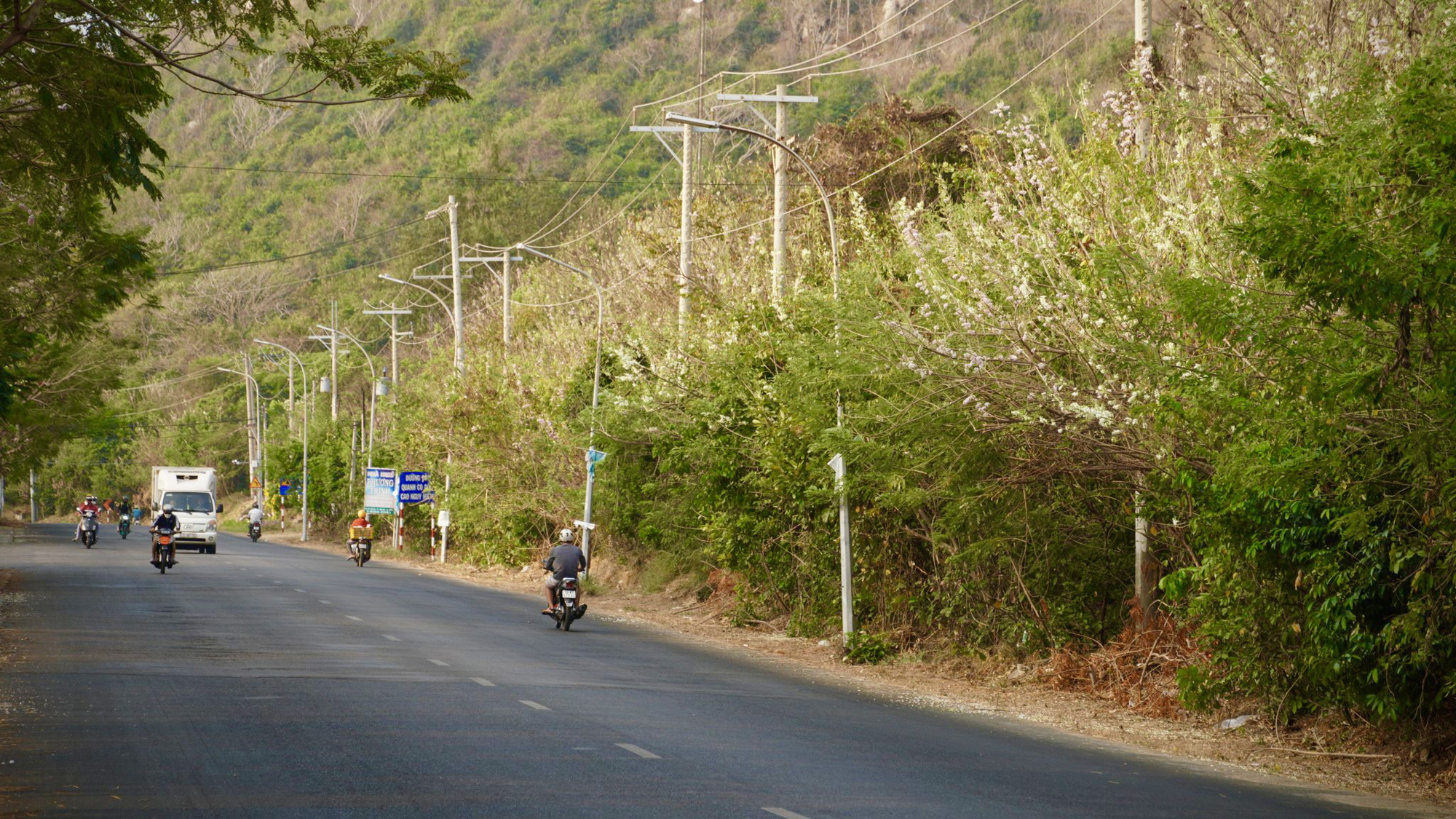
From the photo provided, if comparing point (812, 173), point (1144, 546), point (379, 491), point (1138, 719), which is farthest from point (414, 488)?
point (1138, 719)

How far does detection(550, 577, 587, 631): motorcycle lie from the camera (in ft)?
85.2

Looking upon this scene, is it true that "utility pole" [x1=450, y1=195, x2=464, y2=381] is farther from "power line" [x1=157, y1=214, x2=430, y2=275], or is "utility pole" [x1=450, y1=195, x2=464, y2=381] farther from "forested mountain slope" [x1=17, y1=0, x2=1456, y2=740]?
"power line" [x1=157, y1=214, x2=430, y2=275]

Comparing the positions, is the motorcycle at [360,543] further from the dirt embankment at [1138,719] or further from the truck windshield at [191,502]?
the dirt embankment at [1138,719]

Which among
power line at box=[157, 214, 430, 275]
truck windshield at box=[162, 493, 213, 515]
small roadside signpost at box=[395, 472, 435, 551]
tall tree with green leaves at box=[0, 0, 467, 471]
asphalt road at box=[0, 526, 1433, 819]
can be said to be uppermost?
power line at box=[157, 214, 430, 275]

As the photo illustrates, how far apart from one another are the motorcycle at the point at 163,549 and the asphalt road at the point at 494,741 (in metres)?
14.7

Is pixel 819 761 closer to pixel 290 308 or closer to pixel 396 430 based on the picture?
pixel 396 430

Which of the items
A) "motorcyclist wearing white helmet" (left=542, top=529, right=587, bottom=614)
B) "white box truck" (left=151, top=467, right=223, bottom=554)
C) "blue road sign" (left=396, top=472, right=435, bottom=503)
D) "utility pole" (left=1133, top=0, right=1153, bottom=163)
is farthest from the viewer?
"blue road sign" (left=396, top=472, right=435, bottom=503)

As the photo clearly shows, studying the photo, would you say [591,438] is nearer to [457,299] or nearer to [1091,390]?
[457,299]

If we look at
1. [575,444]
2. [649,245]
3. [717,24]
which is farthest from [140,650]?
[717,24]

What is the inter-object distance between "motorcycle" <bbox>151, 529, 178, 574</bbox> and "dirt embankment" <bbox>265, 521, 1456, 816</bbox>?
52.2 ft

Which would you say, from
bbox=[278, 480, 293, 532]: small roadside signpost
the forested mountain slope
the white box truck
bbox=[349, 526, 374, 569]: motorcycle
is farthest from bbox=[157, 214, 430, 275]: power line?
the forested mountain slope

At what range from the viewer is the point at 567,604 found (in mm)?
25984

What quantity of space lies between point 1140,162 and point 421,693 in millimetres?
8840

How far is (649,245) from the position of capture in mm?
47750
